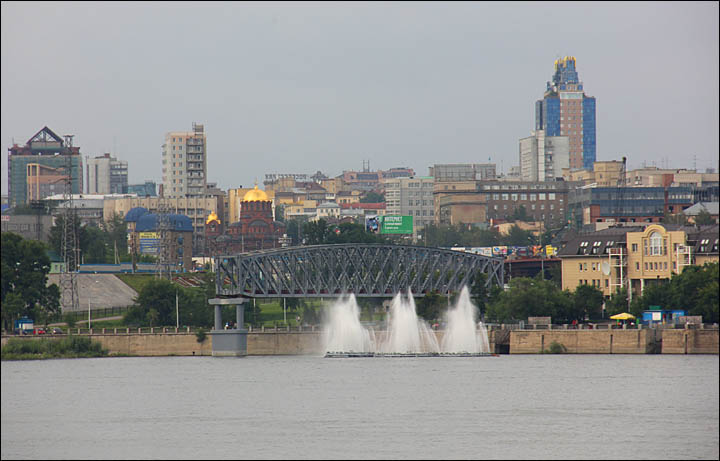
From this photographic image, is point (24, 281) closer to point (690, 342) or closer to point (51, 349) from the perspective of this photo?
point (51, 349)

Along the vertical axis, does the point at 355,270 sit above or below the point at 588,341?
above

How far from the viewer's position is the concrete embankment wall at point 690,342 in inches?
5162

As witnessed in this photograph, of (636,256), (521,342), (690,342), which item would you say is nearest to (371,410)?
(690,342)

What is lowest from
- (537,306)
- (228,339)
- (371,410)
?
(228,339)

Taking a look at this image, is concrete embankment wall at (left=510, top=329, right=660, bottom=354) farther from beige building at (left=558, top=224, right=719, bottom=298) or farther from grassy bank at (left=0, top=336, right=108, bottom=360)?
grassy bank at (left=0, top=336, right=108, bottom=360)

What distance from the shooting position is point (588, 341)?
458 ft

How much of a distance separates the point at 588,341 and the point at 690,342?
10934 millimetres

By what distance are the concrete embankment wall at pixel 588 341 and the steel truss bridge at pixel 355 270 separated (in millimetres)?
28940

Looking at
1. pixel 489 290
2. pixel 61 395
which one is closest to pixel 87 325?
pixel 489 290

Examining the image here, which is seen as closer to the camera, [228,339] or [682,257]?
[228,339]

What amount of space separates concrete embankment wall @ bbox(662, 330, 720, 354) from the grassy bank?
2241 inches

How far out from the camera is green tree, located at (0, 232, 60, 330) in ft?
497

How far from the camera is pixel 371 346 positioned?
151000 mm

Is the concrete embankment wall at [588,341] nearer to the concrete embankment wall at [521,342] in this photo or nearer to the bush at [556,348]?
the concrete embankment wall at [521,342]
